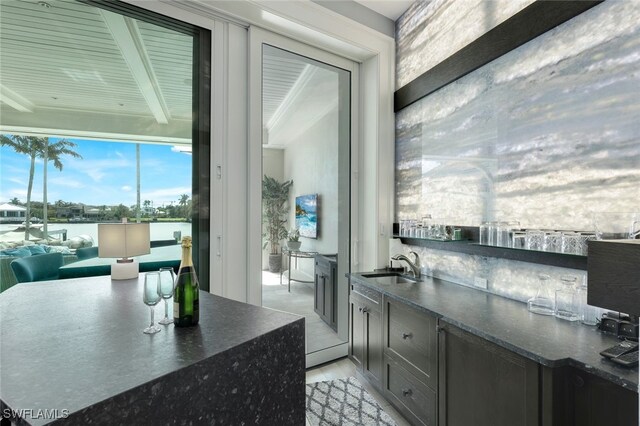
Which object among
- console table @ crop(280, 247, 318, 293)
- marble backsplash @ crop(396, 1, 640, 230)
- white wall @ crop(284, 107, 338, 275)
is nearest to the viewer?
marble backsplash @ crop(396, 1, 640, 230)

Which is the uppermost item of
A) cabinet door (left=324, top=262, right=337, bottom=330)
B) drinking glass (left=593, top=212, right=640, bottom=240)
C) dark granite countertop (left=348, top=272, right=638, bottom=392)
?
drinking glass (left=593, top=212, right=640, bottom=240)

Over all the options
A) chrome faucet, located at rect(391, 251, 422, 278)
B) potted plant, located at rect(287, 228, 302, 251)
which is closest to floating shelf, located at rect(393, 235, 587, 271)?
chrome faucet, located at rect(391, 251, 422, 278)

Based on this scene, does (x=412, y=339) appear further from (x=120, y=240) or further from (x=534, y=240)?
(x=120, y=240)

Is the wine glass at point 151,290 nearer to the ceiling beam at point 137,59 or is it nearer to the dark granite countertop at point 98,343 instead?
the dark granite countertop at point 98,343

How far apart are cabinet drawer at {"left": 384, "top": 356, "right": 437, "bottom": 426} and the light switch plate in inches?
32.6

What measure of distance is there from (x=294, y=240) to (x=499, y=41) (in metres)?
2.31

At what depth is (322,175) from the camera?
11.0 feet

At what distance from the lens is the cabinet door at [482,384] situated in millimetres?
1330

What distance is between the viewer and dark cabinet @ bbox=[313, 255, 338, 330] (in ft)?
10.9

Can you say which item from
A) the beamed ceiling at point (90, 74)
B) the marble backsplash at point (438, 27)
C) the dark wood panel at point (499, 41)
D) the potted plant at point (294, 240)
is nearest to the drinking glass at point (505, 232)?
the dark wood panel at point (499, 41)

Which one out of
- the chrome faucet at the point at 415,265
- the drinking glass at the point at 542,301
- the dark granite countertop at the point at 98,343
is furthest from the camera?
the chrome faucet at the point at 415,265

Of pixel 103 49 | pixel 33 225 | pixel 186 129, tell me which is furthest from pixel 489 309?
pixel 103 49

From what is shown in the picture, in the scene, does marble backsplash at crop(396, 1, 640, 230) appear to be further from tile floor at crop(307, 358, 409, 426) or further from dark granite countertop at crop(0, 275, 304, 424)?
dark granite countertop at crop(0, 275, 304, 424)

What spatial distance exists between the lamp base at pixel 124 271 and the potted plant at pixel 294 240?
1.42 meters
